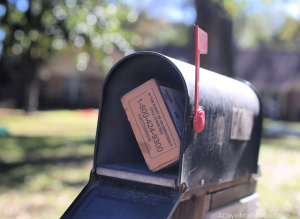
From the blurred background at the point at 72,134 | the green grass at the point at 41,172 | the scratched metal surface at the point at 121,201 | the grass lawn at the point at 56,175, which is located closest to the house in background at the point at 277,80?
the blurred background at the point at 72,134

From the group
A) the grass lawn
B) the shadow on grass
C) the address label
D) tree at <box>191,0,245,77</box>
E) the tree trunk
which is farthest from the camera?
the tree trunk

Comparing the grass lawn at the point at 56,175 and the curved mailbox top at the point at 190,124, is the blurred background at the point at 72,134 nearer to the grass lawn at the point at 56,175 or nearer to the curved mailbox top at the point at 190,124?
the grass lawn at the point at 56,175

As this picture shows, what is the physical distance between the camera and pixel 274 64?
87.1 feet

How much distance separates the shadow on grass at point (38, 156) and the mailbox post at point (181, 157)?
4.03 metres

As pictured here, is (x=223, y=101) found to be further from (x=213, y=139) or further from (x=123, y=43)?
(x=123, y=43)

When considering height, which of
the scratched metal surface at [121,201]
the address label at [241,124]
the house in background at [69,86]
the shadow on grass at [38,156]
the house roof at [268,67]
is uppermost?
the address label at [241,124]

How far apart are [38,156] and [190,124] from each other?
727 cm

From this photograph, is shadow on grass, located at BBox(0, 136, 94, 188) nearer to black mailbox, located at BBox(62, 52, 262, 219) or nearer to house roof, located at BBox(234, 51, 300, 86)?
black mailbox, located at BBox(62, 52, 262, 219)

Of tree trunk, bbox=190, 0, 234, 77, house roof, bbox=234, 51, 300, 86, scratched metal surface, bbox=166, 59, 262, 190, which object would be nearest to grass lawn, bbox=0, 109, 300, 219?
tree trunk, bbox=190, 0, 234, 77

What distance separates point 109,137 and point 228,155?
852 mm

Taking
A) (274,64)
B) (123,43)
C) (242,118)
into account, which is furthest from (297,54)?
(242,118)

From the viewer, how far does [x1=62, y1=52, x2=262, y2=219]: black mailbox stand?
2.01 m

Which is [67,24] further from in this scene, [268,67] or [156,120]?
[268,67]

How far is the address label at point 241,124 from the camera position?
2569mm
